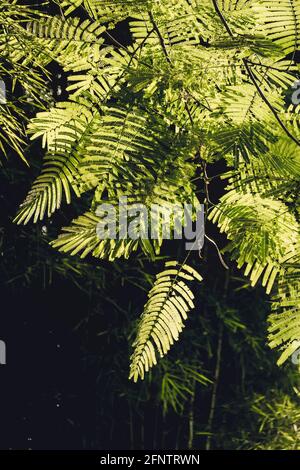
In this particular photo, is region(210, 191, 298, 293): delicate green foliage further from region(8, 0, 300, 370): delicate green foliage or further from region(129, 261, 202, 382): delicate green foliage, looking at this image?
region(129, 261, 202, 382): delicate green foliage

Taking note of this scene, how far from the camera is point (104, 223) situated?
101 centimetres

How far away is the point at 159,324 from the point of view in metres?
1.09

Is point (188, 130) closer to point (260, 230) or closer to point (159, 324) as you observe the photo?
point (260, 230)

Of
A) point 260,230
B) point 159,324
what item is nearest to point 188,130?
point 260,230

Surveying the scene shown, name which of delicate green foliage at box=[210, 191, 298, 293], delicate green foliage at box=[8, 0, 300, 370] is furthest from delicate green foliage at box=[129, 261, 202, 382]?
delicate green foliage at box=[210, 191, 298, 293]

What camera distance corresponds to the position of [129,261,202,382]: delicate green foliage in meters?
1.08

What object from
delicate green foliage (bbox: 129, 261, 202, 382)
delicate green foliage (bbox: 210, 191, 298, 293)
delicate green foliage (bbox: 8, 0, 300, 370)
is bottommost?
delicate green foliage (bbox: 129, 261, 202, 382)

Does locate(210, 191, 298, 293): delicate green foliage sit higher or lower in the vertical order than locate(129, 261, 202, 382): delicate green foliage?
higher

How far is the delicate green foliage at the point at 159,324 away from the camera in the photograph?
1083 mm

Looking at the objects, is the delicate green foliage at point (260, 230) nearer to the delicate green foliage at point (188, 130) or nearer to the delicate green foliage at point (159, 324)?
the delicate green foliage at point (188, 130)

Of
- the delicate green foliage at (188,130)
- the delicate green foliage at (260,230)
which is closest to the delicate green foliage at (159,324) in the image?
the delicate green foliage at (188,130)
